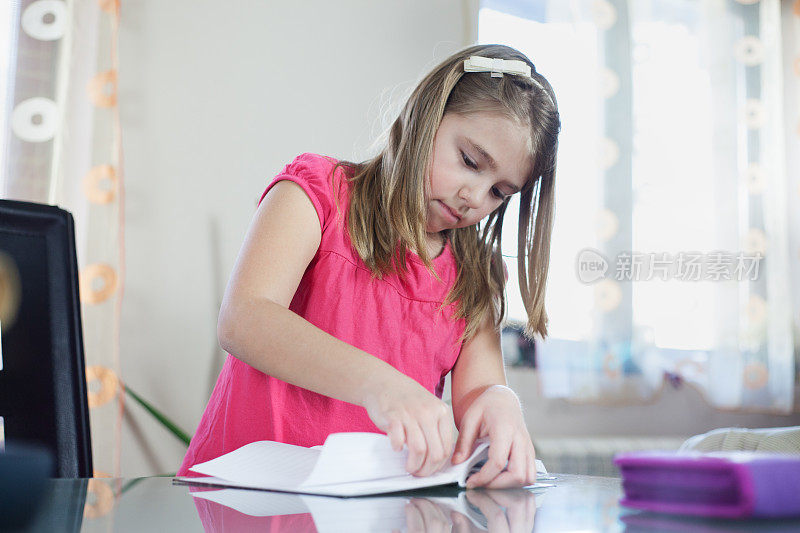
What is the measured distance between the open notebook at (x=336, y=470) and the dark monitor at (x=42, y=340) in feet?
0.76

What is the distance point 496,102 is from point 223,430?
21.2 inches

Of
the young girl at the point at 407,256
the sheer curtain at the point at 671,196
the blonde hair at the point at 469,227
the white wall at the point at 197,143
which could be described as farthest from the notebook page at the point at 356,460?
the sheer curtain at the point at 671,196

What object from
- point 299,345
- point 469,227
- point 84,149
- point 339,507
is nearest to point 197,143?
point 84,149

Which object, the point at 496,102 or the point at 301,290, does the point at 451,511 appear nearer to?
the point at 301,290

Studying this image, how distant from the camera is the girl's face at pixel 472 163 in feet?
3.09

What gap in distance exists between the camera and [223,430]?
897mm

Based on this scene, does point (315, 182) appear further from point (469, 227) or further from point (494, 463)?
point (494, 463)

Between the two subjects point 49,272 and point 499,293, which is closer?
point 49,272

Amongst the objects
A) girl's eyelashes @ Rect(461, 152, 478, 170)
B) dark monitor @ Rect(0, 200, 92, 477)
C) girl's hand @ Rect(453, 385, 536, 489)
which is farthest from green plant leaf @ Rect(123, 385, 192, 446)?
girl's hand @ Rect(453, 385, 536, 489)

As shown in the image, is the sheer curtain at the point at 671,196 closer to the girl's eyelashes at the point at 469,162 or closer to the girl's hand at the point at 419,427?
the girl's eyelashes at the point at 469,162

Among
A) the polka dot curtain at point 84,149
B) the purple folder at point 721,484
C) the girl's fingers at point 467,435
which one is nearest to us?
the purple folder at point 721,484

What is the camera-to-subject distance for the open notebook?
500mm

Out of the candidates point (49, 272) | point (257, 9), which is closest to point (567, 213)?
point (257, 9)

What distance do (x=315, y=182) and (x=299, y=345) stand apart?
0.28 metres
